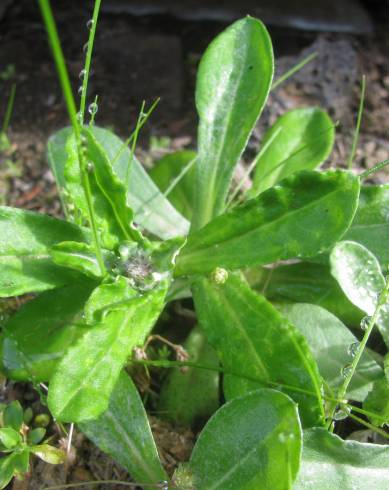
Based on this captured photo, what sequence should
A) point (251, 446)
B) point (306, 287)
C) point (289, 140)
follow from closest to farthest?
point (251, 446) → point (306, 287) → point (289, 140)

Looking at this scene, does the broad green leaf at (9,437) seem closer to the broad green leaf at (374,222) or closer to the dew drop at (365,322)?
the dew drop at (365,322)

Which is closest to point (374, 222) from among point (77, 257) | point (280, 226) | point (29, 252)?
point (280, 226)

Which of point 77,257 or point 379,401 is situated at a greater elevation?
point 77,257

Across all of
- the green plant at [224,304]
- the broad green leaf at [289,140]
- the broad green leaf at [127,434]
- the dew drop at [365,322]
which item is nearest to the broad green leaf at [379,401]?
the green plant at [224,304]

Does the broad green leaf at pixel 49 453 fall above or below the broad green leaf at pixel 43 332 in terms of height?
below

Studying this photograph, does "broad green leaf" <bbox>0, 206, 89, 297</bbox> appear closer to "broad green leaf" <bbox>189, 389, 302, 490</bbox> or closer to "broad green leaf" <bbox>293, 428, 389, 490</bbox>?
"broad green leaf" <bbox>189, 389, 302, 490</bbox>

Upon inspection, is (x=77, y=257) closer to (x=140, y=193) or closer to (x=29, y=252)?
(x=29, y=252)
